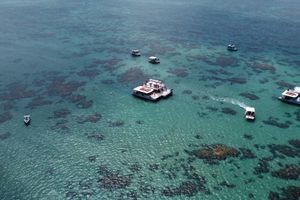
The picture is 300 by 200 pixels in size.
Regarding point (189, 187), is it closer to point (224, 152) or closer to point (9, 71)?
point (224, 152)

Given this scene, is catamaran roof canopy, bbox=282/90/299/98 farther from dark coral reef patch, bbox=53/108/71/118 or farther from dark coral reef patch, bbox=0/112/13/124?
dark coral reef patch, bbox=0/112/13/124

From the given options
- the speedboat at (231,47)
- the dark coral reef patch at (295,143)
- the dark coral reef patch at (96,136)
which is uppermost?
the speedboat at (231,47)

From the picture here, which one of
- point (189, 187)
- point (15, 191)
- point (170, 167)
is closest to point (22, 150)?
point (15, 191)

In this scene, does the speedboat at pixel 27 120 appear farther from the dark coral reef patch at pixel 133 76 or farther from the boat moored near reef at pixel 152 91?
the dark coral reef patch at pixel 133 76

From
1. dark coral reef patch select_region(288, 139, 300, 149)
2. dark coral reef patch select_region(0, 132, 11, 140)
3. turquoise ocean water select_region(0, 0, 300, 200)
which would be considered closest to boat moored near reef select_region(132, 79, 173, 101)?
turquoise ocean water select_region(0, 0, 300, 200)

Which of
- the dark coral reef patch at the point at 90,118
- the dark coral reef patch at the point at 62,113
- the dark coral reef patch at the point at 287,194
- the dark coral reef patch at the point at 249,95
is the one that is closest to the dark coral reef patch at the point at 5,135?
the dark coral reef patch at the point at 62,113

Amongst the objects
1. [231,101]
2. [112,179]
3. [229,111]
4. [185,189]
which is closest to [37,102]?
[112,179]
